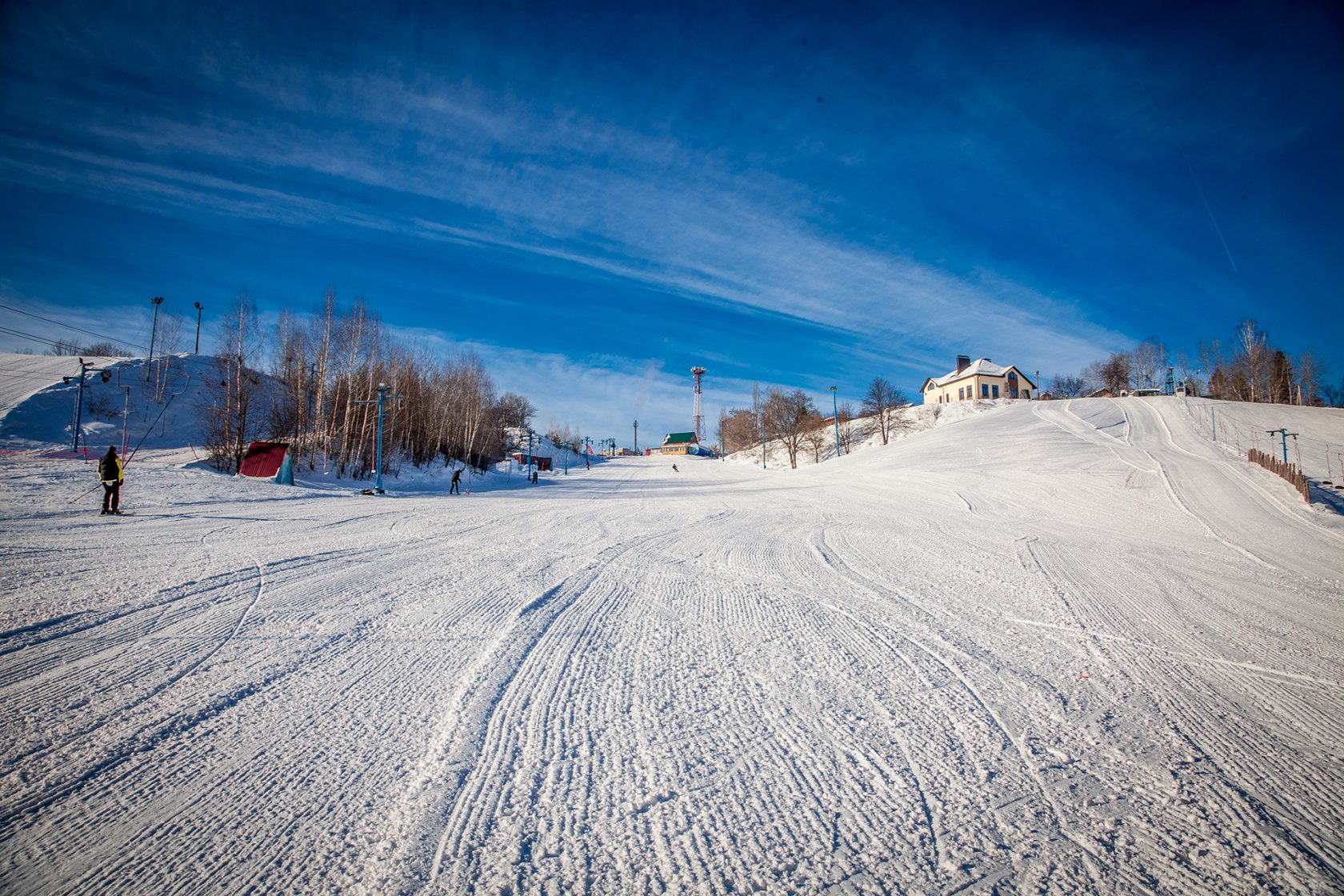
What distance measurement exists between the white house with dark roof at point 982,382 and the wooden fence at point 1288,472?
5350cm

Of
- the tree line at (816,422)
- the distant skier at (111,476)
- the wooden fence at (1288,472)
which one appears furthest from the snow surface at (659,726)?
the tree line at (816,422)

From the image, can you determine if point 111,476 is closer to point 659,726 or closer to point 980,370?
point 659,726

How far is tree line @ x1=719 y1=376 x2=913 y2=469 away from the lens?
177 ft

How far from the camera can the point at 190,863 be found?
161 cm

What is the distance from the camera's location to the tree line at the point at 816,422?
53938mm

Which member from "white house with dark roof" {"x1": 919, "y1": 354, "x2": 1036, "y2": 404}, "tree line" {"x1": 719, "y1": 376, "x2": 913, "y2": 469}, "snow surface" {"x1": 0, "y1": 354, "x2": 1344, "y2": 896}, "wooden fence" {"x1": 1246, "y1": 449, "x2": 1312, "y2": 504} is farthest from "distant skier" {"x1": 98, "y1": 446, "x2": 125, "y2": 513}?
"white house with dark roof" {"x1": 919, "y1": 354, "x2": 1036, "y2": 404}

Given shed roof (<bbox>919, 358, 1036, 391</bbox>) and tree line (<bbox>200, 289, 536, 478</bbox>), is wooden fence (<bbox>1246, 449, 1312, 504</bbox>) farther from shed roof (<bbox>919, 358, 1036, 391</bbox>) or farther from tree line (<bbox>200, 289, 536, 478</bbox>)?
shed roof (<bbox>919, 358, 1036, 391</bbox>)

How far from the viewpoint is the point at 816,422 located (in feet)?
193

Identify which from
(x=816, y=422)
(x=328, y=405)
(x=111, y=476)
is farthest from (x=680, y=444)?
(x=111, y=476)

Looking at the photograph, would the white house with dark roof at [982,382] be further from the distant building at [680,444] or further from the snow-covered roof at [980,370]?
the distant building at [680,444]

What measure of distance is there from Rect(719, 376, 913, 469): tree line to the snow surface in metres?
45.8

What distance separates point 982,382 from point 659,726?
3156 inches

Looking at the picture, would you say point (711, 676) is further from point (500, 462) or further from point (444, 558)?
point (500, 462)

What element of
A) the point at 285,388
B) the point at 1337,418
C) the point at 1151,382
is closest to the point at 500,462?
the point at 285,388
